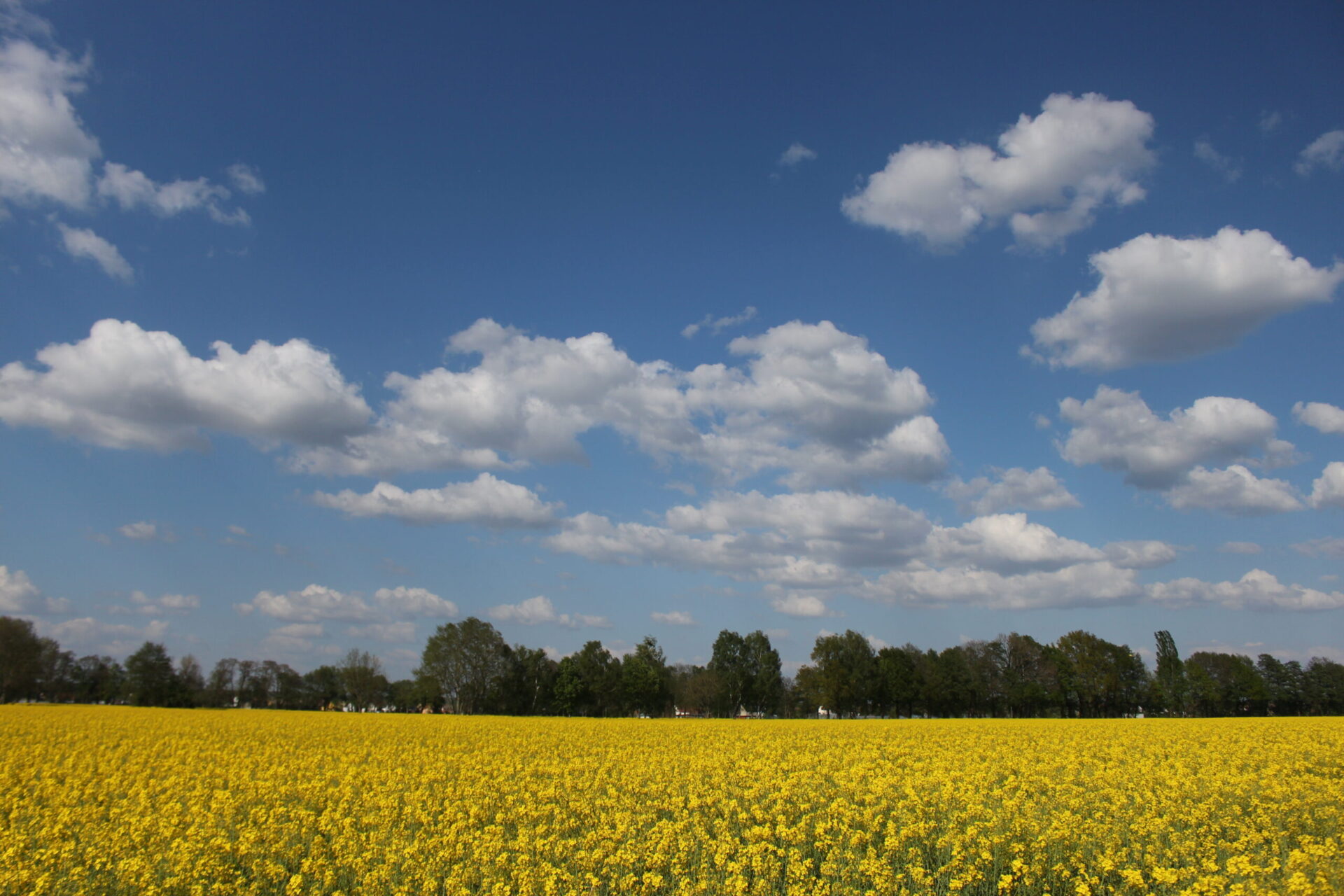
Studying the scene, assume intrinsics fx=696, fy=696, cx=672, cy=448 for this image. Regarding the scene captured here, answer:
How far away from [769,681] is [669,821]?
341 feet

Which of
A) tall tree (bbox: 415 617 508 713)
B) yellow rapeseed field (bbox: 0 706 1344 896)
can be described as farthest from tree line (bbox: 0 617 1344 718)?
yellow rapeseed field (bbox: 0 706 1344 896)

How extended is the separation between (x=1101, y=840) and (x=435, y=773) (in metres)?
14.6

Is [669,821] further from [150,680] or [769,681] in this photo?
[150,680]

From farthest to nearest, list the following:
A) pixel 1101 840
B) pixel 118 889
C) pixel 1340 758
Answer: pixel 1340 758
pixel 1101 840
pixel 118 889

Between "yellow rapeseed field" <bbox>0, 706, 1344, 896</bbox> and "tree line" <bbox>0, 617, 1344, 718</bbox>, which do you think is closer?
"yellow rapeseed field" <bbox>0, 706, 1344, 896</bbox>

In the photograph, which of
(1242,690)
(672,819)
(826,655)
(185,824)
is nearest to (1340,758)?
(672,819)

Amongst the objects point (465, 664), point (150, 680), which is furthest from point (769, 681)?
point (150, 680)

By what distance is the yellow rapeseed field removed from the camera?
31.5 ft

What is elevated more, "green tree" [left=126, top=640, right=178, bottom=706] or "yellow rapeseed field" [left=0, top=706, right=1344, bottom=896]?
"yellow rapeseed field" [left=0, top=706, right=1344, bottom=896]

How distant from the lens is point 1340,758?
74.0 feet

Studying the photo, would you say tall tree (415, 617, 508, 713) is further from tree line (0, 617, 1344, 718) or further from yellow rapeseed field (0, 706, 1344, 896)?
yellow rapeseed field (0, 706, 1344, 896)

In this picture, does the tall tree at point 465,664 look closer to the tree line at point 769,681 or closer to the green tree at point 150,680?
the tree line at point 769,681

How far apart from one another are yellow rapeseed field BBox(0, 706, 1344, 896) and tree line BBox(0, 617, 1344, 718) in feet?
255

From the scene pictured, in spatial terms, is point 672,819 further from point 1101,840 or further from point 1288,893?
point 1288,893
